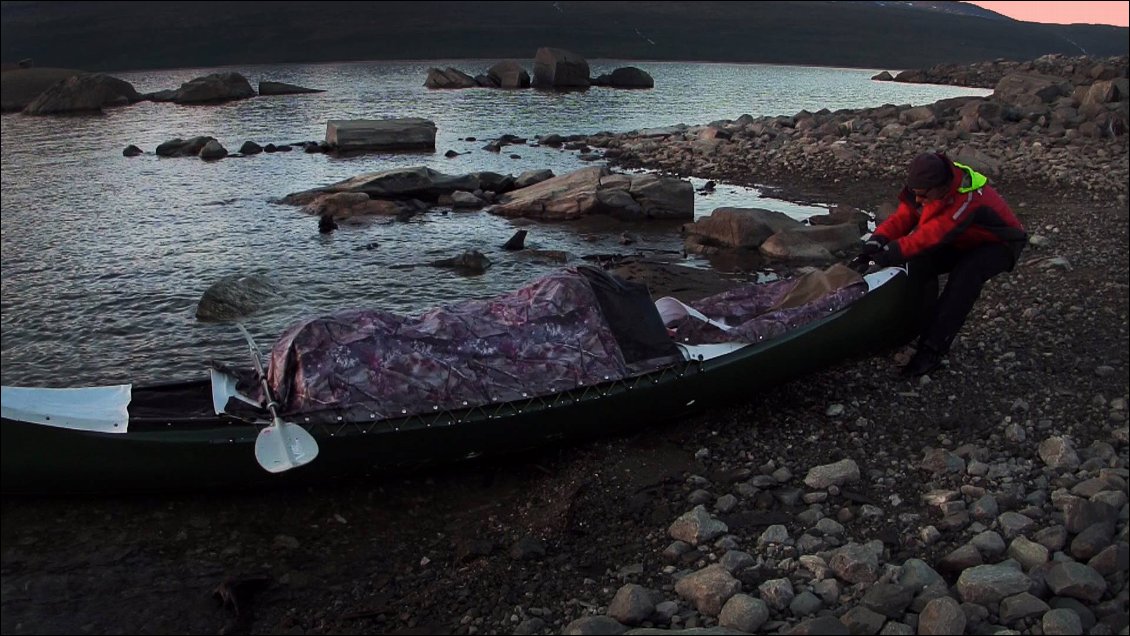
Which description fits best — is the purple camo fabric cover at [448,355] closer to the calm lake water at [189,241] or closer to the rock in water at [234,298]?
the calm lake water at [189,241]

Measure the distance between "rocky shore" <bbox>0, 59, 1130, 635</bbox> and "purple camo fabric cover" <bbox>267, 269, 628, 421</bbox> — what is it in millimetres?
771

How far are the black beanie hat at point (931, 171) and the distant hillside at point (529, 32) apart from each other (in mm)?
41396

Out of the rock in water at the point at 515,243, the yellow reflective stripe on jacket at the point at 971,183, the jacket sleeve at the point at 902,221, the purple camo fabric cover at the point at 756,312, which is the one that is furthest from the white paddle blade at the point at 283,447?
the rock in water at the point at 515,243

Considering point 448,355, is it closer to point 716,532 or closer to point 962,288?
point 716,532

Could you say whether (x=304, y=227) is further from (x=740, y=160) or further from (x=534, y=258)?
(x=740, y=160)

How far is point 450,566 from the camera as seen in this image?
228 inches

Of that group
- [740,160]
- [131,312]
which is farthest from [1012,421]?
[740,160]

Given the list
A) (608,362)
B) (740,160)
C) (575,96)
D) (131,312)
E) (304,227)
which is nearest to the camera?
(608,362)

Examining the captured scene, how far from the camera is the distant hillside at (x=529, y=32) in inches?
2206

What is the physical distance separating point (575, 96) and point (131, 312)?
43.9 m

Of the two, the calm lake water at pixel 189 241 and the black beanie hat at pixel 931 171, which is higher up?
the black beanie hat at pixel 931 171

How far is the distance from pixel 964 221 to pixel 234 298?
902 cm

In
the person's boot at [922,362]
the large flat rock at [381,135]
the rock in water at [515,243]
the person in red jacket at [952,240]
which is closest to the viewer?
the person in red jacket at [952,240]

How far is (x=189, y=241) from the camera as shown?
15.8 metres
